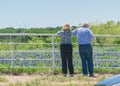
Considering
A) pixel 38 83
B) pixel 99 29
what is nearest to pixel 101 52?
pixel 38 83

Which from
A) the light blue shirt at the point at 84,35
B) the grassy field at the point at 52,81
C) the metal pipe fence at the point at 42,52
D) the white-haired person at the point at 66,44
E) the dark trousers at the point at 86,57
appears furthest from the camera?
the metal pipe fence at the point at 42,52

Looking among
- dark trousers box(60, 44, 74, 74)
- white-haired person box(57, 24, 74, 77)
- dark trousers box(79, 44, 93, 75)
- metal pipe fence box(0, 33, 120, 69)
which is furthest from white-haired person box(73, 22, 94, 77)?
metal pipe fence box(0, 33, 120, 69)

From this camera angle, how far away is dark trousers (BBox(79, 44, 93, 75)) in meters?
14.3

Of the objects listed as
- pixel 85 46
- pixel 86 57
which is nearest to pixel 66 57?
pixel 86 57

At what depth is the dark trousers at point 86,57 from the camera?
14.3 meters

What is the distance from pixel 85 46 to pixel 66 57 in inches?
31.2

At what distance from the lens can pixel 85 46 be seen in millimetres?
14312

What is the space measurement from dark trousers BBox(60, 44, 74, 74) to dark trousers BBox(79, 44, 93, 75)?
Answer: 1.25ft

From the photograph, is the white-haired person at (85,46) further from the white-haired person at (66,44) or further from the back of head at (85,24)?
the white-haired person at (66,44)

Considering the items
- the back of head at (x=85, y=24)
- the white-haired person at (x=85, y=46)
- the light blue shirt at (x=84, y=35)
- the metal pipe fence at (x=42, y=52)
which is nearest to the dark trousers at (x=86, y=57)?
the white-haired person at (x=85, y=46)

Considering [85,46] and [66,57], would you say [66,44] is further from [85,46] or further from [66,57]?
[85,46]

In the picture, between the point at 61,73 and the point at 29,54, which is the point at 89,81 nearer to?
the point at 61,73

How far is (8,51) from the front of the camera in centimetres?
1555

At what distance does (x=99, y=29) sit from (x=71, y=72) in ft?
161
